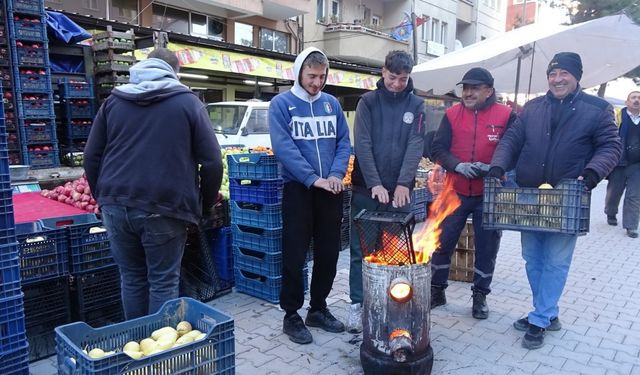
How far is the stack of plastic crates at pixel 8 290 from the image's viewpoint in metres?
2.52

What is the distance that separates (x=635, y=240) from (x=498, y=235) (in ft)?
14.7

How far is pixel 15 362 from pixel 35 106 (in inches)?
251

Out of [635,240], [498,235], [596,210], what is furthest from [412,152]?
[596,210]

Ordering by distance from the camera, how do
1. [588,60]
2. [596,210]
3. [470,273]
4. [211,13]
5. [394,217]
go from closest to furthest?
1. [394,217]
2. [470,273]
3. [588,60]
4. [596,210]
5. [211,13]

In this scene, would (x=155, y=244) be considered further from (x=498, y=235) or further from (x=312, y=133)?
(x=498, y=235)

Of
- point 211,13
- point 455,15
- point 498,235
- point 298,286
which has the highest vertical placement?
point 455,15

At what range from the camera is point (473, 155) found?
13.4 ft

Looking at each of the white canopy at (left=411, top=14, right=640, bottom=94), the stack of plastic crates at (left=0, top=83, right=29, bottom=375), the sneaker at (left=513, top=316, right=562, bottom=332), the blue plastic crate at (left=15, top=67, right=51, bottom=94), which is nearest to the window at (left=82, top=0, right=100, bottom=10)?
the blue plastic crate at (left=15, top=67, right=51, bottom=94)

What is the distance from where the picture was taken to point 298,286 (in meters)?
3.74

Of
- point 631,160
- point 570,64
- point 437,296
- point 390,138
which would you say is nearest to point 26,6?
point 390,138

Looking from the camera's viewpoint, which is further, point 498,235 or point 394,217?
point 498,235

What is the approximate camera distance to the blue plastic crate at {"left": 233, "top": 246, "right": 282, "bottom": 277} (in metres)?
4.43

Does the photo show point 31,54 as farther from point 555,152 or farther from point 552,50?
point 552,50

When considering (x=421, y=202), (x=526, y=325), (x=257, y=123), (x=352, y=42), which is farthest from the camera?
(x=352, y=42)
